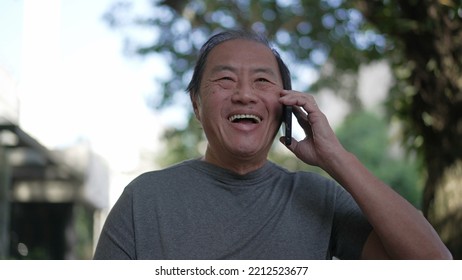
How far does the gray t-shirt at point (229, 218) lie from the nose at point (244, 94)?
16cm

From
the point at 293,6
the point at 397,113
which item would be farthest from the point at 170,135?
the point at 397,113

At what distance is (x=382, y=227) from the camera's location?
153 cm

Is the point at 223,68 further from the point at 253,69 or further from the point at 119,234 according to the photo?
the point at 119,234

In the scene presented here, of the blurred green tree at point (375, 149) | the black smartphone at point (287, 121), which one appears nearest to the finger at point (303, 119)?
the black smartphone at point (287, 121)

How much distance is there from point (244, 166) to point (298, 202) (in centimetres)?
14

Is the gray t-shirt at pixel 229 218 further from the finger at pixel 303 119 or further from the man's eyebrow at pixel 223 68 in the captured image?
the man's eyebrow at pixel 223 68

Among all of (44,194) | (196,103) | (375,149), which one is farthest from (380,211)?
(375,149)

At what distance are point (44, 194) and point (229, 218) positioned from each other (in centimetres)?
938

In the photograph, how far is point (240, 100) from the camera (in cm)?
163

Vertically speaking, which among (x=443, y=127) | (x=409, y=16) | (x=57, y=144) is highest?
(x=409, y=16)

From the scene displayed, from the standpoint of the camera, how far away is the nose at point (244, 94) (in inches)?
63.9

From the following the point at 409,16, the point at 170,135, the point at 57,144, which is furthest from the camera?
the point at 170,135

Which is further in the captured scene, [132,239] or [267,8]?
[267,8]
